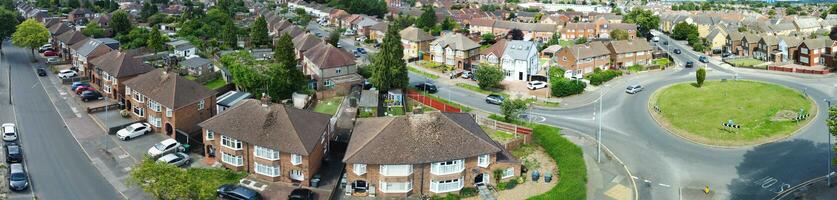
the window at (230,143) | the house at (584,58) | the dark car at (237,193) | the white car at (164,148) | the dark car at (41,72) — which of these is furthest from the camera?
the house at (584,58)

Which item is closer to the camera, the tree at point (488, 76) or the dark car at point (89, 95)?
the dark car at point (89, 95)

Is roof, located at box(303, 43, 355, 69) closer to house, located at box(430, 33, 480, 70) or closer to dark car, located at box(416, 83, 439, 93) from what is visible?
dark car, located at box(416, 83, 439, 93)

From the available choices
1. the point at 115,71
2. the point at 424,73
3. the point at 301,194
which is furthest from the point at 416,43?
the point at 301,194

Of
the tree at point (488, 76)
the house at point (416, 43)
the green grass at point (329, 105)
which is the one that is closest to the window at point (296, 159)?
the green grass at point (329, 105)

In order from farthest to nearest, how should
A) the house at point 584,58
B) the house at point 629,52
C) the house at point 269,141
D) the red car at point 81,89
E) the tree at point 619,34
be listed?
the tree at point 619,34 < the house at point 629,52 < the house at point 584,58 < the red car at point 81,89 < the house at point 269,141

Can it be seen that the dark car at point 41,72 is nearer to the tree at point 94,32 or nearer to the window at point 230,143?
the tree at point 94,32

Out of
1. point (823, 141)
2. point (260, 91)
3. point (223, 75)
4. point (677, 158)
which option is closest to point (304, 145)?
point (260, 91)

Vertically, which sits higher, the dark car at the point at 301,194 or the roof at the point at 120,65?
the roof at the point at 120,65

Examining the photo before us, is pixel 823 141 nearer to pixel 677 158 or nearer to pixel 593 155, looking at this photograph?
pixel 677 158
